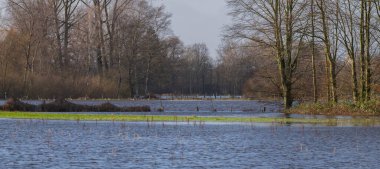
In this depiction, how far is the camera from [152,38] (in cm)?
10562

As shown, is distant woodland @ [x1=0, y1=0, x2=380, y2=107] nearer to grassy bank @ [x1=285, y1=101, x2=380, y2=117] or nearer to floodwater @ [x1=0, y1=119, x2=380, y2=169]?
grassy bank @ [x1=285, y1=101, x2=380, y2=117]

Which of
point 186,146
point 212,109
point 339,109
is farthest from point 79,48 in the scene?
point 186,146

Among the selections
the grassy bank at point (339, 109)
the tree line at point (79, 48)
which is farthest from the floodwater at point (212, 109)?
the tree line at point (79, 48)

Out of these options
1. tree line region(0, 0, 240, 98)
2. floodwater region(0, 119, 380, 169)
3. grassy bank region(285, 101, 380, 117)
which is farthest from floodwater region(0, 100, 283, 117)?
floodwater region(0, 119, 380, 169)

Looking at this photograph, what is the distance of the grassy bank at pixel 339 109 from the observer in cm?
5331

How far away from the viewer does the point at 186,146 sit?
29.1 meters

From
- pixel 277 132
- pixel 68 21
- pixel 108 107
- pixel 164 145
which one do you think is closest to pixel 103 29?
pixel 68 21

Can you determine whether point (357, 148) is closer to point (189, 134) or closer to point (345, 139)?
point (345, 139)

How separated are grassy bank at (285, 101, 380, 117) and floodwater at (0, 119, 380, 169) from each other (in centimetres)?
1325

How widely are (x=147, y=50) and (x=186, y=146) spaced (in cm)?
7722

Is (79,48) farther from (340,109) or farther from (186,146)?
(186,146)

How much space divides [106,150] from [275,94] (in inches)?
1597

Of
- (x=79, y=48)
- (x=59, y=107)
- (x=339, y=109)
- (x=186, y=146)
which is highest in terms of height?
(x=79, y=48)

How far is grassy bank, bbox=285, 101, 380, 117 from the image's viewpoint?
175 ft
